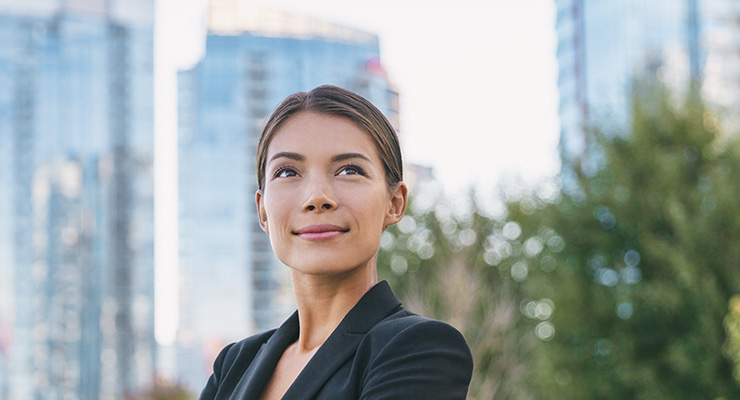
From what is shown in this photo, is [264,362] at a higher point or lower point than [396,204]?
lower

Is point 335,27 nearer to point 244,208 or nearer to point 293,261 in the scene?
point 244,208

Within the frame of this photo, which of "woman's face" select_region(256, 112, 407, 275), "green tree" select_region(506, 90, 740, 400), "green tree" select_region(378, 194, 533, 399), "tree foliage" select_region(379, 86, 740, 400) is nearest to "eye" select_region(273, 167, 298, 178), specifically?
"woman's face" select_region(256, 112, 407, 275)

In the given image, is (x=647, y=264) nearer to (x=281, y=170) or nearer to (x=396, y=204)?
(x=396, y=204)

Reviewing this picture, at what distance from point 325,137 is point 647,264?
1242 cm

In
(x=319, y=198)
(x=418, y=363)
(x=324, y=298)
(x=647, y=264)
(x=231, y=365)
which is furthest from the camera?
(x=647, y=264)

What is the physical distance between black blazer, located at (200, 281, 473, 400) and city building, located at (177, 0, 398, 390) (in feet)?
173

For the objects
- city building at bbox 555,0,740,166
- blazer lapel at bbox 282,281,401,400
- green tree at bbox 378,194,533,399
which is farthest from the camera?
city building at bbox 555,0,740,166

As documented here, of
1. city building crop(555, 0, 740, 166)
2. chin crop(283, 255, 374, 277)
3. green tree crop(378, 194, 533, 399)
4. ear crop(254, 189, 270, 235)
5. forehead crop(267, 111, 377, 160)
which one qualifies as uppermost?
city building crop(555, 0, 740, 166)

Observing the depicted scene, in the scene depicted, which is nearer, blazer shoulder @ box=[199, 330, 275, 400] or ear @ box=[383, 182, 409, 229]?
ear @ box=[383, 182, 409, 229]

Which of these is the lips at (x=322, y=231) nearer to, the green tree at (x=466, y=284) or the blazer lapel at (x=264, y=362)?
the blazer lapel at (x=264, y=362)

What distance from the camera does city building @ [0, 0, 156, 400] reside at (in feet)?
114

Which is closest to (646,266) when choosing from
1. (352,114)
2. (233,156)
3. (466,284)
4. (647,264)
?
(647,264)

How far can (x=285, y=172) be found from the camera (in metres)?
1.36

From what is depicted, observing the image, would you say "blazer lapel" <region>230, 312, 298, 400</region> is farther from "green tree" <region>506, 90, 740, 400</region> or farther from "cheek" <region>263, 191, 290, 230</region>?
"green tree" <region>506, 90, 740, 400</region>
